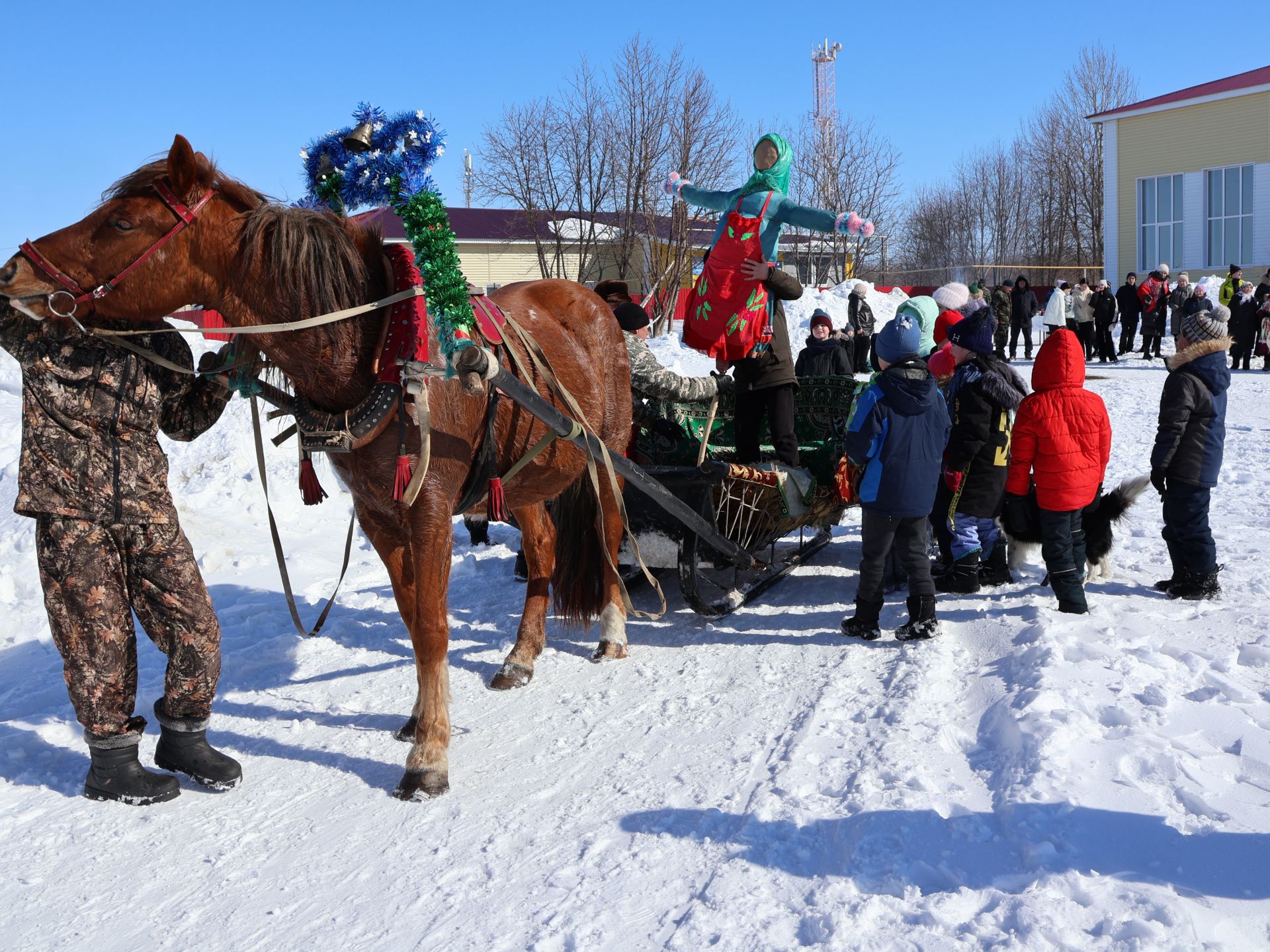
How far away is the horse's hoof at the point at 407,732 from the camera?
414cm

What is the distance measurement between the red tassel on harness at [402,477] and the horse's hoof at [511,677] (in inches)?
58.2

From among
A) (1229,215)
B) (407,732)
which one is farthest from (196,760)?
(1229,215)

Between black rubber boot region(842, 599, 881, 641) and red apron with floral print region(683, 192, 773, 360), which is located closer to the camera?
black rubber boot region(842, 599, 881, 641)

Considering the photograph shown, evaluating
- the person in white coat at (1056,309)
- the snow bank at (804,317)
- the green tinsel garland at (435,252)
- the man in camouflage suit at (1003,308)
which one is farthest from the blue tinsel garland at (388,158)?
the person in white coat at (1056,309)

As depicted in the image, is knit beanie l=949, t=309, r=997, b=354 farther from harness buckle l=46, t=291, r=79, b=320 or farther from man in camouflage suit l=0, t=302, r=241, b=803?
harness buckle l=46, t=291, r=79, b=320

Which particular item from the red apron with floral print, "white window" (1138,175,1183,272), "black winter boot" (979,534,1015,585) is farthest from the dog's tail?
"white window" (1138,175,1183,272)

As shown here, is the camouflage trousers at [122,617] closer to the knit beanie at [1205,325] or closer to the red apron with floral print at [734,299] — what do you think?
the red apron with floral print at [734,299]

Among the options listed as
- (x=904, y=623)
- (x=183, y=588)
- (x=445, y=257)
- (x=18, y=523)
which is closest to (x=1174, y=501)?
(x=904, y=623)

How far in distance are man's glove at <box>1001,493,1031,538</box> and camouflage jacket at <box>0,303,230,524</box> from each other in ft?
14.1

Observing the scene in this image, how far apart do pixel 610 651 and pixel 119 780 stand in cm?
232

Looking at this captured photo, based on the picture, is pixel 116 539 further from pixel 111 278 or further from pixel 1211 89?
pixel 1211 89

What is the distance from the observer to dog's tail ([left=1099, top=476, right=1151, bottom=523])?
5684 mm

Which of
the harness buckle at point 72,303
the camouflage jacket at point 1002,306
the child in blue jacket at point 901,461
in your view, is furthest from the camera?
the camouflage jacket at point 1002,306

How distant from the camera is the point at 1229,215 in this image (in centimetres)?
2802
